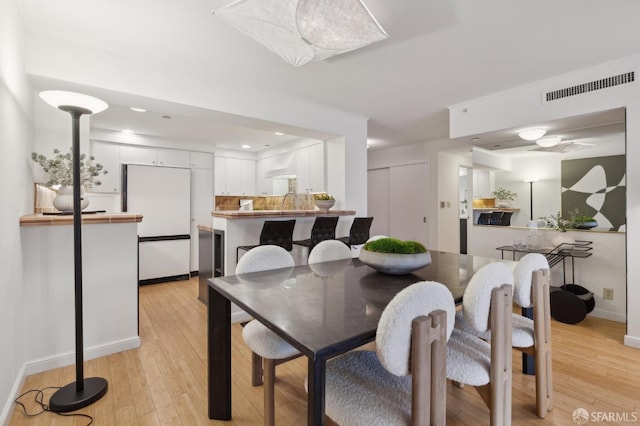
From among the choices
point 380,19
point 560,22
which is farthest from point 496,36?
point 380,19

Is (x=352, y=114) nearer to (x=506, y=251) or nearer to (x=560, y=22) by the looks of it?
(x=560, y=22)

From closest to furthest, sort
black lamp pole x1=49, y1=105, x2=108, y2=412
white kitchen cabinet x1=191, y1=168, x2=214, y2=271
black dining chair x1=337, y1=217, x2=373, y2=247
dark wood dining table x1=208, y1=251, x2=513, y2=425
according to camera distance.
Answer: dark wood dining table x1=208, y1=251, x2=513, y2=425
black lamp pole x1=49, y1=105, x2=108, y2=412
black dining chair x1=337, y1=217, x2=373, y2=247
white kitchen cabinet x1=191, y1=168, x2=214, y2=271

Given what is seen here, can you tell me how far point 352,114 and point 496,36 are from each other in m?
2.05

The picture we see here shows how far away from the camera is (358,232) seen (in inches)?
147

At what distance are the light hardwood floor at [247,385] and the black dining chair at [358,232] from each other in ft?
5.32

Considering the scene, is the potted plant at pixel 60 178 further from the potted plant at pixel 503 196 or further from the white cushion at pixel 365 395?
the potted plant at pixel 503 196

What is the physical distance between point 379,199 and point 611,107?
425 cm

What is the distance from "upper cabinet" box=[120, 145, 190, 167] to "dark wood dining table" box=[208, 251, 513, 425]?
4.20 m

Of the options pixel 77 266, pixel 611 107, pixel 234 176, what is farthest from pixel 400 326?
pixel 234 176

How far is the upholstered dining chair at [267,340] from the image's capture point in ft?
4.82

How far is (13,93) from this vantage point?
A: 183 cm

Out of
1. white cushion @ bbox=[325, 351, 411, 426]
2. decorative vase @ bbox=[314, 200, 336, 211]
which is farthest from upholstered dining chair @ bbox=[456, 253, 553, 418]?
decorative vase @ bbox=[314, 200, 336, 211]

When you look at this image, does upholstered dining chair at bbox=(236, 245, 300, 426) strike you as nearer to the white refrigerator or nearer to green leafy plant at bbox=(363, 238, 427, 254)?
green leafy plant at bbox=(363, 238, 427, 254)

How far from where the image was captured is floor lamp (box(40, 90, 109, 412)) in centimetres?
177
